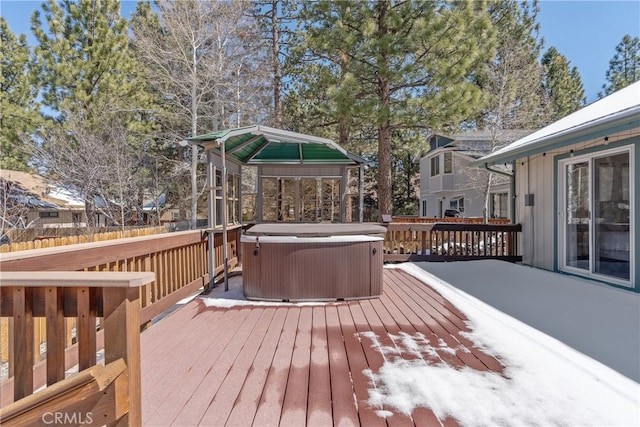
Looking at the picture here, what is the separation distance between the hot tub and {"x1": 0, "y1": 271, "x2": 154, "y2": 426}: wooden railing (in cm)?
237

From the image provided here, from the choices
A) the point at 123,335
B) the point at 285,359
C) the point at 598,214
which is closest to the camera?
the point at 123,335

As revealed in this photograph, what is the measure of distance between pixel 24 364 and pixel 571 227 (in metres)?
6.21

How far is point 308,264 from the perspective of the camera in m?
3.79

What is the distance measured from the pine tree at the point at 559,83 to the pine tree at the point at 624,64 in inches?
169

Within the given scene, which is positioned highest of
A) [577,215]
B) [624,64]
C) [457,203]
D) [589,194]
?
[624,64]

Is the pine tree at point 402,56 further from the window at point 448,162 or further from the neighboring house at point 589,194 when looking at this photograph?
the window at point 448,162

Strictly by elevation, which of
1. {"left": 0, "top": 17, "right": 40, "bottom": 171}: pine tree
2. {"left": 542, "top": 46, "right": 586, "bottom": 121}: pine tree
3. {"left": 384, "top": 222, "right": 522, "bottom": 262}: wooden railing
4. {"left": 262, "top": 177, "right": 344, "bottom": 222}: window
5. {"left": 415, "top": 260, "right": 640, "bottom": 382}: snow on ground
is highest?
{"left": 542, "top": 46, "right": 586, "bottom": 121}: pine tree

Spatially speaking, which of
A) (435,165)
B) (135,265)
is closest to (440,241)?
(135,265)

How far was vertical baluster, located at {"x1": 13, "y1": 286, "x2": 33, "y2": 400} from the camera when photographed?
146 cm

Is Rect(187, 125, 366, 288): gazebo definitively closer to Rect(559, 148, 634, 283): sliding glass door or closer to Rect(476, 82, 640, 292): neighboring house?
Rect(476, 82, 640, 292): neighboring house

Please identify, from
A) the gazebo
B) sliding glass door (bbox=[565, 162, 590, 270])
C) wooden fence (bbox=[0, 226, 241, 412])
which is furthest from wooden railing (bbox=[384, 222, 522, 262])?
wooden fence (bbox=[0, 226, 241, 412])

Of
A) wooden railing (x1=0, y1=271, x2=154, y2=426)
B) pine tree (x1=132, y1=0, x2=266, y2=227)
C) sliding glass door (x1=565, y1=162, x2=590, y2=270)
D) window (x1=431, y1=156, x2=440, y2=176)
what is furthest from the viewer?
window (x1=431, y1=156, x2=440, y2=176)

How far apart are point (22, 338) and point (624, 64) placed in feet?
108

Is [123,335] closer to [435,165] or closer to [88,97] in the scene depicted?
[88,97]
